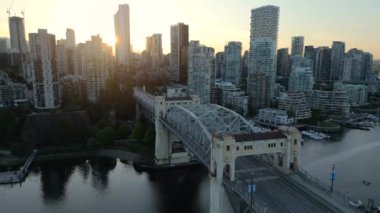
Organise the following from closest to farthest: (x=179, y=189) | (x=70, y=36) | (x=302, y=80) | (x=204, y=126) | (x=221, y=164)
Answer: (x=221, y=164) → (x=204, y=126) → (x=179, y=189) → (x=302, y=80) → (x=70, y=36)

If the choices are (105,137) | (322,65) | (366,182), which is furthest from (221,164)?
(322,65)

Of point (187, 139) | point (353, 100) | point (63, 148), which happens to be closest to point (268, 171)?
point (187, 139)

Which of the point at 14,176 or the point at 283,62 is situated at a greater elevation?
the point at 283,62

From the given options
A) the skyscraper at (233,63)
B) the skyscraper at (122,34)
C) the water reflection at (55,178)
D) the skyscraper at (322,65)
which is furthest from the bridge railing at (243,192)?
the skyscraper at (322,65)

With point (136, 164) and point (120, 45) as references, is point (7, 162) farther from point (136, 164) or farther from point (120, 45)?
point (120, 45)

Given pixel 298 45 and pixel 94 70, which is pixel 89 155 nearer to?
pixel 94 70

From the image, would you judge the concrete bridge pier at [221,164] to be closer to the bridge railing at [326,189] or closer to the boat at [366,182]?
the bridge railing at [326,189]
